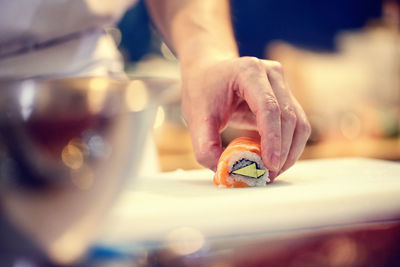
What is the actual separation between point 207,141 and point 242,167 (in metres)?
0.09

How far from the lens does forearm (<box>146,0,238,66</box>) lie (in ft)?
3.12

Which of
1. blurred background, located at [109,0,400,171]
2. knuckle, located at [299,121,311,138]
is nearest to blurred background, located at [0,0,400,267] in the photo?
blurred background, located at [109,0,400,171]

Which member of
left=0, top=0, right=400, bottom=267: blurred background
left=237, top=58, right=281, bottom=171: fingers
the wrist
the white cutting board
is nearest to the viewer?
the white cutting board

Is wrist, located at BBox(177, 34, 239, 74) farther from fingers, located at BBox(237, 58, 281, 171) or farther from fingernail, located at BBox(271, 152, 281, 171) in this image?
fingernail, located at BBox(271, 152, 281, 171)

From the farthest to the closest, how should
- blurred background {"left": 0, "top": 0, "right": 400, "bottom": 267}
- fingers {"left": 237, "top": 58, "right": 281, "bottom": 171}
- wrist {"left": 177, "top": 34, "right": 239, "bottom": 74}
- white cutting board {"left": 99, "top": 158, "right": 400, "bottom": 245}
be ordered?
blurred background {"left": 0, "top": 0, "right": 400, "bottom": 267}
wrist {"left": 177, "top": 34, "right": 239, "bottom": 74}
fingers {"left": 237, "top": 58, "right": 281, "bottom": 171}
white cutting board {"left": 99, "top": 158, "right": 400, "bottom": 245}

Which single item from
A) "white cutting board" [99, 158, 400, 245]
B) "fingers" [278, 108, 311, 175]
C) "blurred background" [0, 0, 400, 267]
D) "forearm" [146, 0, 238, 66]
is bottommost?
"white cutting board" [99, 158, 400, 245]

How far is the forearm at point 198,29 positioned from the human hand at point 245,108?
0.14 feet

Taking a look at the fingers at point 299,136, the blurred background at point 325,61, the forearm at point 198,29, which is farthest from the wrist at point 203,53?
the blurred background at point 325,61

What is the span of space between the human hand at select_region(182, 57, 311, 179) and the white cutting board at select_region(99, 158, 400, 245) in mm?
72

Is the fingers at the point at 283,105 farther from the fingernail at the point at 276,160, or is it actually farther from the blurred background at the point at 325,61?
the blurred background at the point at 325,61

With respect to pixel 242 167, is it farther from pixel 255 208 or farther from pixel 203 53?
pixel 203 53

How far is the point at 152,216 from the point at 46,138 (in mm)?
238

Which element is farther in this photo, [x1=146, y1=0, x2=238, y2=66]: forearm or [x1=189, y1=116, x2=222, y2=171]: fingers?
[x1=146, y1=0, x2=238, y2=66]: forearm

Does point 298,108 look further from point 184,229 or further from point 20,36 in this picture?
point 20,36
